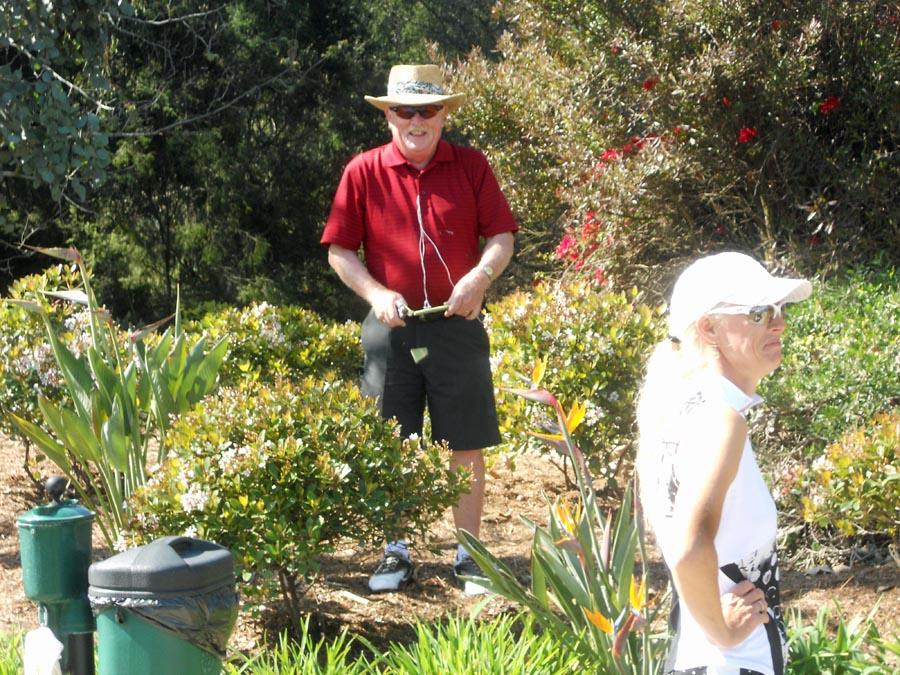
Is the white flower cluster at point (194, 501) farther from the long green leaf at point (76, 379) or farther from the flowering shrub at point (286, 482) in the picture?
the long green leaf at point (76, 379)

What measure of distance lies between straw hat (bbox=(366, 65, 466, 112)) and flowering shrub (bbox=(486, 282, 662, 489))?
4.17ft

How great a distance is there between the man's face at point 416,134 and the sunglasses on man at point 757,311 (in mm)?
2193

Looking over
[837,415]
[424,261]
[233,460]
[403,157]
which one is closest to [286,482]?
[233,460]

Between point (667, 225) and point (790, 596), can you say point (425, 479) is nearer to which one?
point (790, 596)

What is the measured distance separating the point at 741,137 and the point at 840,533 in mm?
2826

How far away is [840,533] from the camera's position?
14.2 ft

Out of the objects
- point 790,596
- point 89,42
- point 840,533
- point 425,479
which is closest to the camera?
point 425,479

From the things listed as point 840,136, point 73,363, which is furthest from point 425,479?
point 840,136

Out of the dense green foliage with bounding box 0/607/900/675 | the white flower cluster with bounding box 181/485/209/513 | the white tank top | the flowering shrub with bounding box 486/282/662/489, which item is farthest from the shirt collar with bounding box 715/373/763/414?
the flowering shrub with bounding box 486/282/662/489

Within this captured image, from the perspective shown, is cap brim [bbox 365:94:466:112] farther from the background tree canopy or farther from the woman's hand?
the woman's hand

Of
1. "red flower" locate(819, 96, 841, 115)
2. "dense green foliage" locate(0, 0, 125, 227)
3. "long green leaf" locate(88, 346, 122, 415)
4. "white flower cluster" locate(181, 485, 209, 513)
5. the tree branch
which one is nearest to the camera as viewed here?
"white flower cluster" locate(181, 485, 209, 513)

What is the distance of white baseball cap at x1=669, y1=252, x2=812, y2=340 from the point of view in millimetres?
2008

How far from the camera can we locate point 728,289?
2.02 meters

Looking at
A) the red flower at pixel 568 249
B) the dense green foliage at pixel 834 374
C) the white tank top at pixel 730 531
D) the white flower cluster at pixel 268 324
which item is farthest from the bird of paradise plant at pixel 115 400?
the red flower at pixel 568 249
